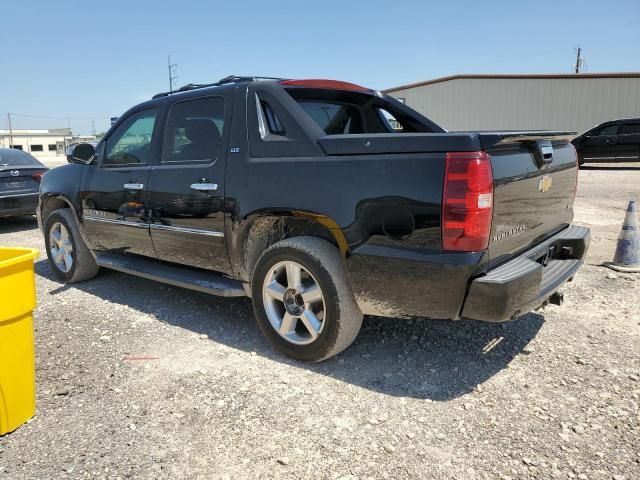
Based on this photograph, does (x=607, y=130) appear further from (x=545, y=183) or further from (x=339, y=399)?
(x=339, y=399)

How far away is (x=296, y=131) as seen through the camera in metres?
3.32

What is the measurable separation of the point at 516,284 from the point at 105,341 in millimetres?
2892

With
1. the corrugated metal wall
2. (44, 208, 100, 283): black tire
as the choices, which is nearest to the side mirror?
(44, 208, 100, 283): black tire

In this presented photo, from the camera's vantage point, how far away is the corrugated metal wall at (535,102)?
86.2 feet

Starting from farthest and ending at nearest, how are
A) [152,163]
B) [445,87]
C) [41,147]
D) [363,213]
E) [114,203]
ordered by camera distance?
1. [41,147]
2. [445,87]
3. [114,203]
4. [152,163]
5. [363,213]

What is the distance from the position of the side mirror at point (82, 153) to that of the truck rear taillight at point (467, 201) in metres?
3.71

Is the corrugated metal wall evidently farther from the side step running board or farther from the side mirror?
the side step running board

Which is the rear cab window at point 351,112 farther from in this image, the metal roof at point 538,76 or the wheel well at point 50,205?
the metal roof at point 538,76

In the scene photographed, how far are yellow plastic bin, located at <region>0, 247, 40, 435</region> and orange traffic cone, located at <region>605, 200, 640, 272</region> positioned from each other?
5198mm

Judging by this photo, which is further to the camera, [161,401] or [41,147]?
[41,147]

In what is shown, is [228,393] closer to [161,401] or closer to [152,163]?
[161,401]

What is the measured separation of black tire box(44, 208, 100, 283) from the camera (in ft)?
17.0

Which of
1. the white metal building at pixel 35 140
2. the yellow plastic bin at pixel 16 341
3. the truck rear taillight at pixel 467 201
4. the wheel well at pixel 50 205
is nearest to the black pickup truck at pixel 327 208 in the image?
the truck rear taillight at pixel 467 201

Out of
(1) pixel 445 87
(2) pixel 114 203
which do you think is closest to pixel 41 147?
(1) pixel 445 87
